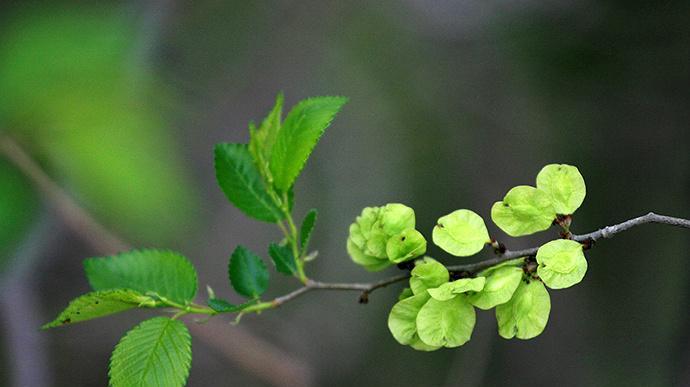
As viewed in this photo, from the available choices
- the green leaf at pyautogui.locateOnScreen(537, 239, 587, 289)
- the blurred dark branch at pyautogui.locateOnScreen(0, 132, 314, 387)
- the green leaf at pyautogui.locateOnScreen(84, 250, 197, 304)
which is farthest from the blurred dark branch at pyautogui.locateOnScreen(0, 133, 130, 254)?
the green leaf at pyautogui.locateOnScreen(537, 239, 587, 289)

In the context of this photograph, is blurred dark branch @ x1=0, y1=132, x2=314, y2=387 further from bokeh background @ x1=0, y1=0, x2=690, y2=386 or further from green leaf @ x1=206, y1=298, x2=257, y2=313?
green leaf @ x1=206, y1=298, x2=257, y2=313

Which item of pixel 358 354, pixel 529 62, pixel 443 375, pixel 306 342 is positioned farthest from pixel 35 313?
pixel 529 62

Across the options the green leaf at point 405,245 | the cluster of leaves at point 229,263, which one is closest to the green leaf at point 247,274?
the cluster of leaves at point 229,263

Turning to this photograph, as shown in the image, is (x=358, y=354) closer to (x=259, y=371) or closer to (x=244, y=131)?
(x=259, y=371)

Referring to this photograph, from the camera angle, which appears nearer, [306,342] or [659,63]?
[659,63]

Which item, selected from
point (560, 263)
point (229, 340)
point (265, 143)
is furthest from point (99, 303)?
point (229, 340)

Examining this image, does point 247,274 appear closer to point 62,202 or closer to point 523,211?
point 523,211

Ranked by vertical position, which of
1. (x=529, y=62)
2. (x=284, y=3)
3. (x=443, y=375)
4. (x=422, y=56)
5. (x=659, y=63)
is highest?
(x=284, y=3)
